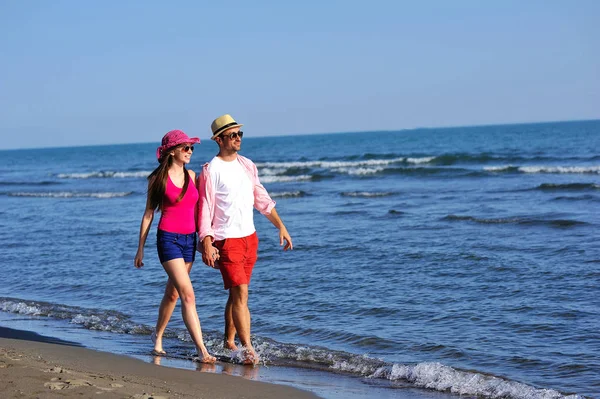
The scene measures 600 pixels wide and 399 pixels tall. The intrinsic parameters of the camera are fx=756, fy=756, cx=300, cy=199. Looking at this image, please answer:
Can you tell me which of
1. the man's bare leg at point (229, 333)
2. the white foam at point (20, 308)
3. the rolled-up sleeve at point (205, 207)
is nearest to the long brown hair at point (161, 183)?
the rolled-up sleeve at point (205, 207)

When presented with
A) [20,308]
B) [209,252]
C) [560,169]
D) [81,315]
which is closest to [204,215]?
[209,252]

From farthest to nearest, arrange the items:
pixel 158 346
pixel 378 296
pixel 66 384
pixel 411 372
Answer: pixel 378 296 → pixel 158 346 → pixel 411 372 → pixel 66 384

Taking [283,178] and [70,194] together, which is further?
[283,178]

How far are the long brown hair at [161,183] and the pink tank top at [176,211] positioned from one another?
0.08ft

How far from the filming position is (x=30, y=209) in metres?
21.5

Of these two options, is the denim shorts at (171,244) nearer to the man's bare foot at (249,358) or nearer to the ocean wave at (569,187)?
the man's bare foot at (249,358)

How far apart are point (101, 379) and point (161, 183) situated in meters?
1.54

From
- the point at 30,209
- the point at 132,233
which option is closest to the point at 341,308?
the point at 132,233

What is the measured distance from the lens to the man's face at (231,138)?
18.6 ft

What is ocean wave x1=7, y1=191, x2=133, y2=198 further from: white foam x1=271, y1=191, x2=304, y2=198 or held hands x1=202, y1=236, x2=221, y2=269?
held hands x1=202, y1=236, x2=221, y2=269

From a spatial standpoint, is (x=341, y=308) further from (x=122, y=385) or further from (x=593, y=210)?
(x=593, y=210)

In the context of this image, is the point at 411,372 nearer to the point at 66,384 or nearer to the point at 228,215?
the point at 228,215

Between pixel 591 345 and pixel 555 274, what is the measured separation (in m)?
2.86

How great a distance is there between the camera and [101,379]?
470 cm
